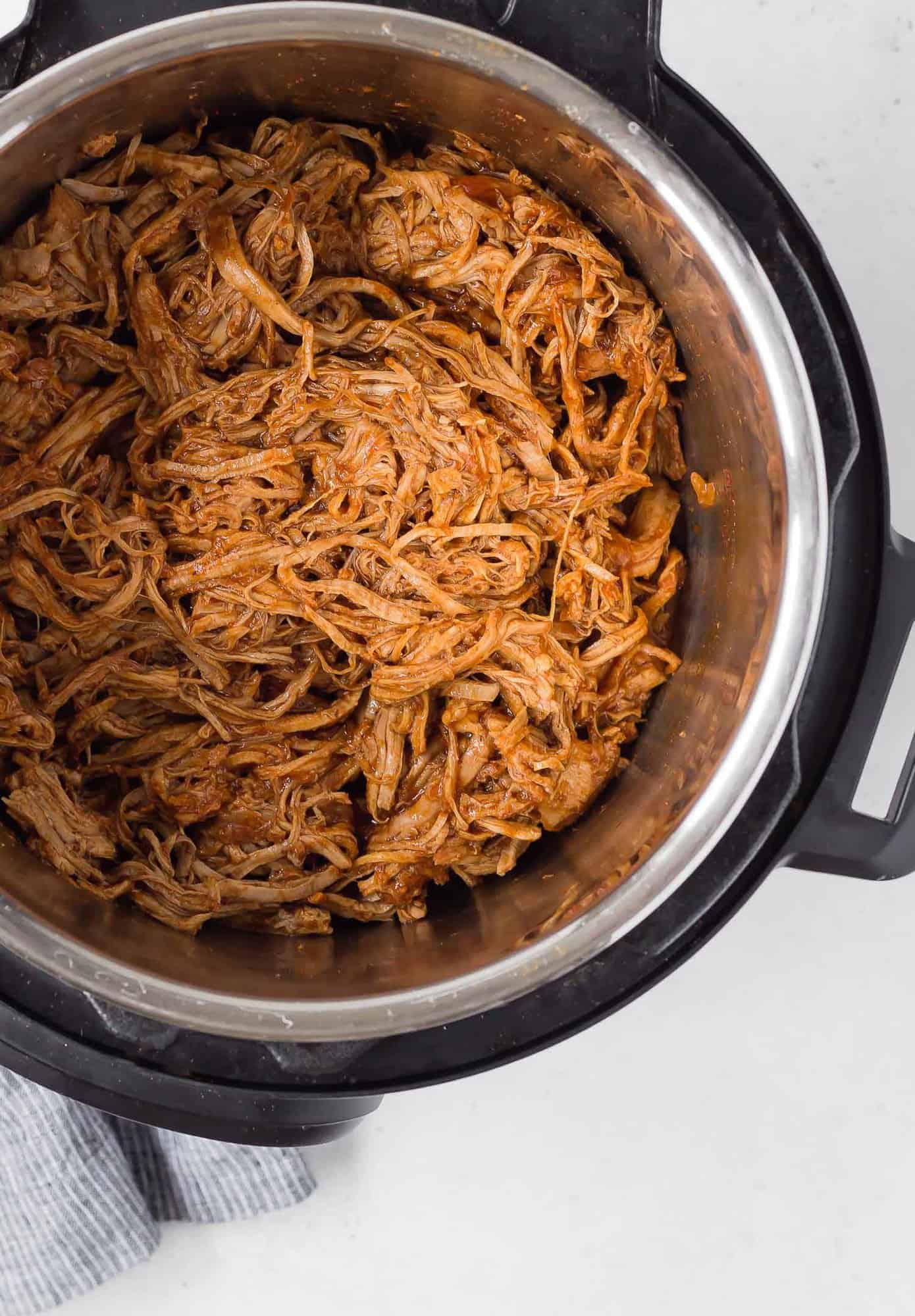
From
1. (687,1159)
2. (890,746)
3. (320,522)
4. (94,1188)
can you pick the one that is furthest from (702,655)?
(94,1188)

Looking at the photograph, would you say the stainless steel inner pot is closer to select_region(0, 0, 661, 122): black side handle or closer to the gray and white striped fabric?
select_region(0, 0, 661, 122): black side handle

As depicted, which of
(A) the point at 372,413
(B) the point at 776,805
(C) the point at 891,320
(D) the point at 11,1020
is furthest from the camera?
(C) the point at 891,320

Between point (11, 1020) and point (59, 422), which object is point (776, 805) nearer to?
point (11, 1020)

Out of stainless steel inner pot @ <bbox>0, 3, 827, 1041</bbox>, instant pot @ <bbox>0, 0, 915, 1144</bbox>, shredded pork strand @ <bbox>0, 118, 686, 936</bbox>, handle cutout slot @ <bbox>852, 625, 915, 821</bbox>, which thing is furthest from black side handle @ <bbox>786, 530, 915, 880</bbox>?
handle cutout slot @ <bbox>852, 625, 915, 821</bbox>

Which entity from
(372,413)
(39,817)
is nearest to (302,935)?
(39,817)

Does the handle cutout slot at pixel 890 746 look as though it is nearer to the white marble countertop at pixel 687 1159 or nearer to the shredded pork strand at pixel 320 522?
the white marble countertop at pixel 687 1159

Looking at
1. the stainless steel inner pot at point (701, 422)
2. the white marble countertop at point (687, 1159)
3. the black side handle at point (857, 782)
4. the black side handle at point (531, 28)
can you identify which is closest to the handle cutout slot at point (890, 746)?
the white marble countertop at point (687, 1159)
